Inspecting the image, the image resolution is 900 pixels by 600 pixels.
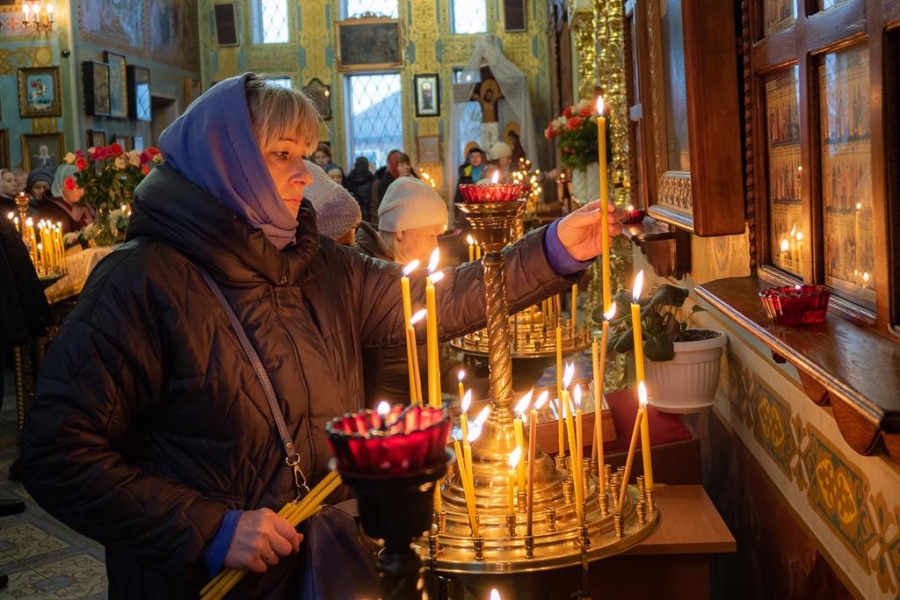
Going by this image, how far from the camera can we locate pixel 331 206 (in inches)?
149

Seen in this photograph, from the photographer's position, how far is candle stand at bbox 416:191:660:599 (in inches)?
62.6

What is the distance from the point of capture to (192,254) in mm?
2051

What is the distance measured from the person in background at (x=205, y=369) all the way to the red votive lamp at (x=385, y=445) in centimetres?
85

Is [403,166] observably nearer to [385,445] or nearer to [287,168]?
[287,168]

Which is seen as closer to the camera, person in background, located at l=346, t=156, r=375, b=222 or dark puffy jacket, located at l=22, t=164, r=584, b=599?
dark puffy jacket, located at l=22, t=164, r=584, b=599

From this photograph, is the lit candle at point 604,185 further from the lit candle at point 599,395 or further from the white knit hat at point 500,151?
the white knit hat at point 500,151

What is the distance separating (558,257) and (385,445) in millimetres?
1308

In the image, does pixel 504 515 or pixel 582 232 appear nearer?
pixel 504 515

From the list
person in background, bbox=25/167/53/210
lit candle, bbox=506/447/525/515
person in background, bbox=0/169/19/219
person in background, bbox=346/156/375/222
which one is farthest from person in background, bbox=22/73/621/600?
person in background, bbox=346/156/375/222

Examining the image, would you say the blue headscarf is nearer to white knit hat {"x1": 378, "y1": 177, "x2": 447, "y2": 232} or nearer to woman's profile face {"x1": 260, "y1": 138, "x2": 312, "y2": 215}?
woman's profile face {"x1": 260, "y1": 138, "x2": 312, "y2": 215}

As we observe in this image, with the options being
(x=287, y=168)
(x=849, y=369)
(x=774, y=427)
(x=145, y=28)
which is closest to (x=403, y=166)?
(x=145, y=28)

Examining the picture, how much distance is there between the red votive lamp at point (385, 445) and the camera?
1.03m

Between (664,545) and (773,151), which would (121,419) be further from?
(773,151)

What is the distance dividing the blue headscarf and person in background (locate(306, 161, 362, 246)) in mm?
1627
